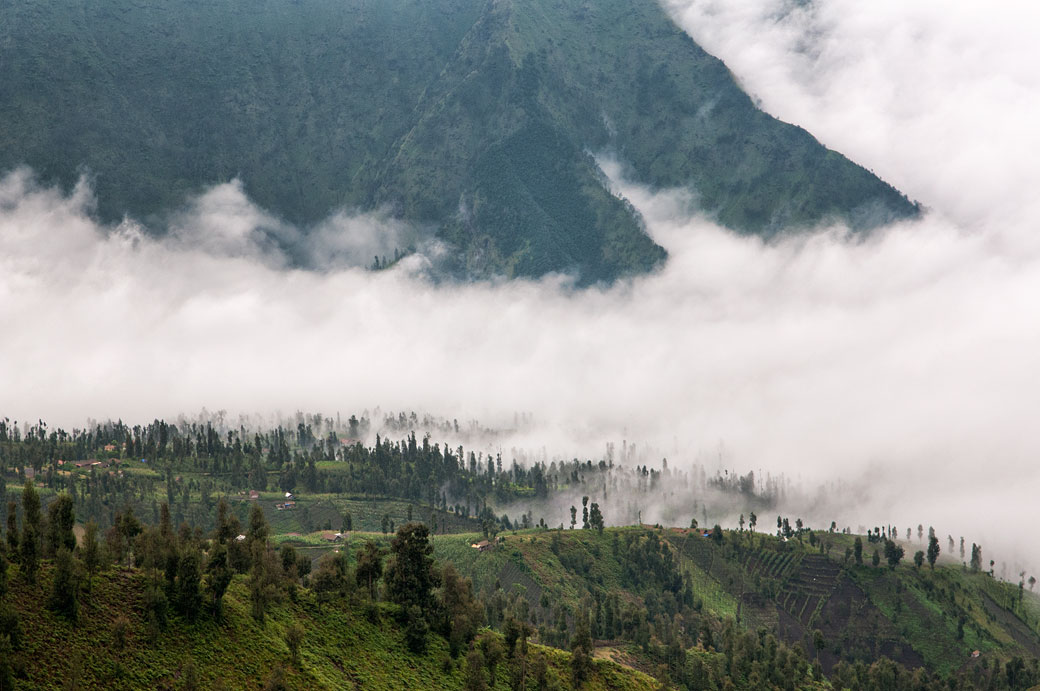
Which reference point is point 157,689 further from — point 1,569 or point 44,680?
point 1,569

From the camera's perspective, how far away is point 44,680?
589 ft

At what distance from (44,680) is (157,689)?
24.5 meters

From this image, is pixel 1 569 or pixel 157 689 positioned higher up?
pixel 1 569

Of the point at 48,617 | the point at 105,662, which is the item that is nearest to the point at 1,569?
the point at 48,617

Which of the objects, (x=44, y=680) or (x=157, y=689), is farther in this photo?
(x=157, y=689)

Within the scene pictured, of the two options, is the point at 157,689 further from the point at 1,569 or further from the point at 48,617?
the point at 1,569

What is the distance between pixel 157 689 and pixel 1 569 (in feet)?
120

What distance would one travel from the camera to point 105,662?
196 metres

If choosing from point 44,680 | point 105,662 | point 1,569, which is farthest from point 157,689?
point 1,569

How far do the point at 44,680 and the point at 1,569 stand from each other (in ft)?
77.5

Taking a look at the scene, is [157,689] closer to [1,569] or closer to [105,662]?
[105,662]

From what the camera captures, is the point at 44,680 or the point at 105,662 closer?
the point at 44,680

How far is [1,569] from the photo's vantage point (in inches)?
7485

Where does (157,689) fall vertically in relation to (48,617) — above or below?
below
